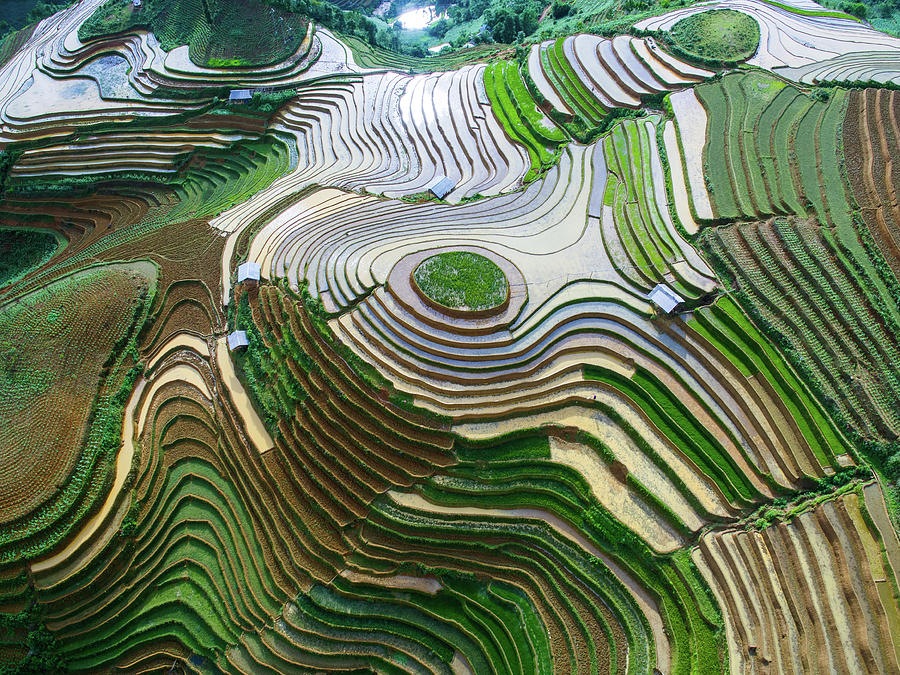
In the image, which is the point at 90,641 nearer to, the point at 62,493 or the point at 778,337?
the point at 62,493

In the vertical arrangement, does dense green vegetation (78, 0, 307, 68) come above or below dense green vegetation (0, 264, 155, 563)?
above

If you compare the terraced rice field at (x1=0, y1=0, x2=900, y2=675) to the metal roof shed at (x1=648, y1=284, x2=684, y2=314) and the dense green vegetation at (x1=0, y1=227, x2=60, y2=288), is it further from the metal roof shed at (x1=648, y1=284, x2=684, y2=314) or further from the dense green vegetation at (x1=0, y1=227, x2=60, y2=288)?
the dense green vegetation at (x1=0, y1=227, x2=60, y2=288)

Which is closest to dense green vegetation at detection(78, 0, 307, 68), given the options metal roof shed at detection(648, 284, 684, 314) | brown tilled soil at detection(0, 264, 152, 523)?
brown tilled soil at detection(0, 264, 152, 523)

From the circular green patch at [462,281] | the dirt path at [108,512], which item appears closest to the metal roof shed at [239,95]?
the circular green patch at [462,281]

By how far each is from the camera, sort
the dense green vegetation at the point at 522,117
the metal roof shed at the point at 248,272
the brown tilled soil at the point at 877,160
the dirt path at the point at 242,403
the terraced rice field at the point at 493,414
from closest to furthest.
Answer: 1. the terraced rice field at the point at 493,414
2. the dirt path at the point at 242,403
3. the brown tilled soil at the point at 877,160
4. the metal roof shed at the point at 248,272
5. the dense green vegetation at the point at 522,117

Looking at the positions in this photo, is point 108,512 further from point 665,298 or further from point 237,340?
point 665,298

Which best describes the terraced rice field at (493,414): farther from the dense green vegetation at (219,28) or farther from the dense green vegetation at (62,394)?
the dense green vegetation at (219,28)

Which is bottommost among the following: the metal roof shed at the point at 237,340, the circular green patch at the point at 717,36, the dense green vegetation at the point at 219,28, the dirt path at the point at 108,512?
the dirt path at the point at 108,512
